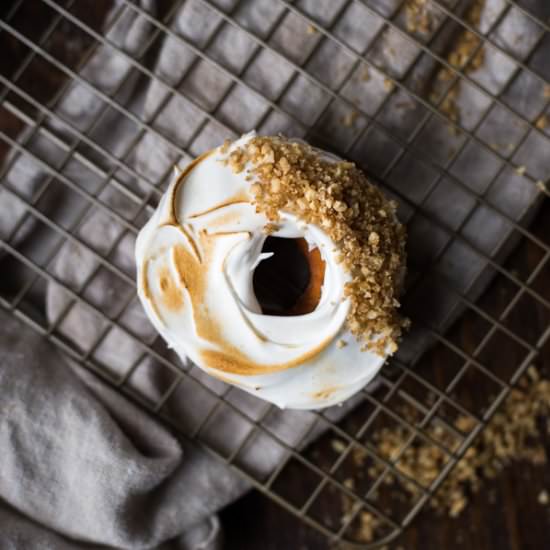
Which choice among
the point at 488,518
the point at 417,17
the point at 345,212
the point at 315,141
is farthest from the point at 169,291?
the point at 488,518

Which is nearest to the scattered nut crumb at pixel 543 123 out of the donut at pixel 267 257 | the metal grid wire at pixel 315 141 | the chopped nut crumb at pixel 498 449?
the metal grid wire at pixel 315 141

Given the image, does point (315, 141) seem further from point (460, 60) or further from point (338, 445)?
point (338, 445)

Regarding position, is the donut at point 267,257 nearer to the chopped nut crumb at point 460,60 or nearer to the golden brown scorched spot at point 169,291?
the golden brown scorched spot at point 169,291

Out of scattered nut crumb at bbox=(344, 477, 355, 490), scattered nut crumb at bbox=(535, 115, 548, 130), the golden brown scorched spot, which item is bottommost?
scattered nut crumb at bbox=(344, 477, 355, 490)

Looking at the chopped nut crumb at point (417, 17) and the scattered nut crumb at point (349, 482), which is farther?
the scattered nut crumb at point (349, 482)

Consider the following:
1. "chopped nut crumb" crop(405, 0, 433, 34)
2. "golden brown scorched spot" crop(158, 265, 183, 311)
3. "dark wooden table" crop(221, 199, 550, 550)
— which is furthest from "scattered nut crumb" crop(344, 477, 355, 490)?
"chopped nut crumb" crop(405, 0, 433, 34)

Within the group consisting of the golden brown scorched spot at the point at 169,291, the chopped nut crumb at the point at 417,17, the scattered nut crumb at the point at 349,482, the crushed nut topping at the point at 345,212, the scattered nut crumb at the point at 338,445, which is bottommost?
the scattered nut crumb at the point at 349,482

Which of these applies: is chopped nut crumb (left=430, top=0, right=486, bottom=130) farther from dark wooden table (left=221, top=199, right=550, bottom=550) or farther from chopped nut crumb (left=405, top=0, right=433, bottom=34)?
dark wooden table (left=221, top=199, right=550, bottom=550)
